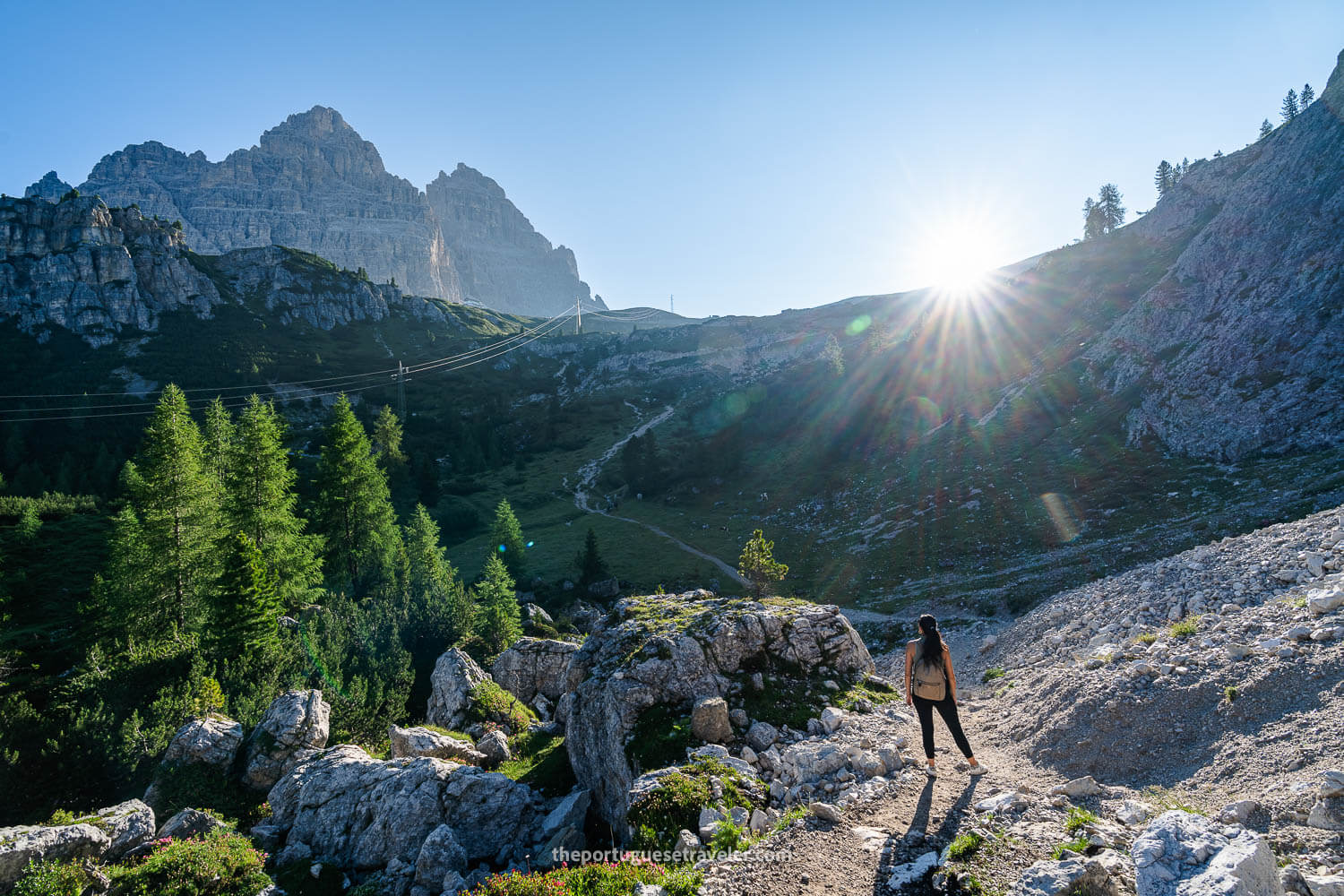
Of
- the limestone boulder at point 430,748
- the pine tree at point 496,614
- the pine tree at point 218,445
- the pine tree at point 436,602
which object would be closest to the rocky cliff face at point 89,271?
the pine tree at point 218,445

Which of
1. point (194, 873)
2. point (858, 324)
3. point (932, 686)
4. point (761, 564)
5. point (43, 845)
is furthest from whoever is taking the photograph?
point (858, 324)

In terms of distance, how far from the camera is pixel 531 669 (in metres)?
25.9

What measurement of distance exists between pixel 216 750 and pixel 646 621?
1511 cm

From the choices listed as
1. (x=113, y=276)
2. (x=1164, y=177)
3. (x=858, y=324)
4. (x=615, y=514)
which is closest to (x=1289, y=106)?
(x=1164, y=177)

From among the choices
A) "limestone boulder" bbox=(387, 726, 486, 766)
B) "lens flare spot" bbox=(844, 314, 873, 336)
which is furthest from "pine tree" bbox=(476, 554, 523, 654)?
"lens flare spot" bbox=(844, 314, 873, 336)

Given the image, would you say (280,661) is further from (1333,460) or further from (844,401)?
(844,401)

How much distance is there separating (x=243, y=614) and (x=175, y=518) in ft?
28.5

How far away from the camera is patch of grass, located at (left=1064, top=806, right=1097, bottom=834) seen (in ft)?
23.5

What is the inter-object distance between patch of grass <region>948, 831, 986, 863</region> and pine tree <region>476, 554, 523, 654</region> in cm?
2691

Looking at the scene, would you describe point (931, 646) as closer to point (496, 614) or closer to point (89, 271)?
point (496, 614)

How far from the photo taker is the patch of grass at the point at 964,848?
282 inches

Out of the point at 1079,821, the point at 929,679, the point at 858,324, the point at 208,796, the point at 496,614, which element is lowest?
the point at 208,796

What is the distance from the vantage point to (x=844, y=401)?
104438mm

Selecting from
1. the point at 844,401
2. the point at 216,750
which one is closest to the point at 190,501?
the point at 216,750
